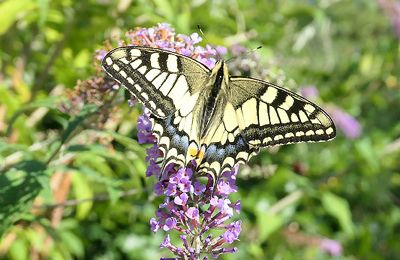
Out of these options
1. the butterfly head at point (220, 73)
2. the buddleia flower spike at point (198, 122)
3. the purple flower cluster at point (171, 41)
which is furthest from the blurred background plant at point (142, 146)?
the butterfly head at point (220, 73)

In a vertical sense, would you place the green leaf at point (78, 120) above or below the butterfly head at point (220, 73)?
below

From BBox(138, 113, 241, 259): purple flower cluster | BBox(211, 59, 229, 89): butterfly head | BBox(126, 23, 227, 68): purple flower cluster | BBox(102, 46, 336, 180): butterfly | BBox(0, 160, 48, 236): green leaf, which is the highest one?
BBox(126, 23, 227, 68): purple flower cluster

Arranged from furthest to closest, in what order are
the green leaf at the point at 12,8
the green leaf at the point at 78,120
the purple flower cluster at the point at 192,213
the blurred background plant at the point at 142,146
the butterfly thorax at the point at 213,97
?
the green leaf at the point at 12,8 → the blurred background plant at the point at 142,146 → the green leaf at the point at 78,120 → the butterfly thorax at the point at 213,97 → the purple flower cluster at the point at 192,213

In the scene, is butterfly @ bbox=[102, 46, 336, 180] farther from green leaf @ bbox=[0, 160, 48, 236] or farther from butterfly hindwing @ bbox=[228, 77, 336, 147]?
green leaf @ bbox=[0, 160, 48, 236]

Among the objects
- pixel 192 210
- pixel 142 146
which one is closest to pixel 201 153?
pixel 192 210

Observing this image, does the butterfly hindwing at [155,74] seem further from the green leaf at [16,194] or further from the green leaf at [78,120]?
the green leaf at [16,194]

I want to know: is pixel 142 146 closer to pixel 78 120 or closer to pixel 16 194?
pixel 78 120

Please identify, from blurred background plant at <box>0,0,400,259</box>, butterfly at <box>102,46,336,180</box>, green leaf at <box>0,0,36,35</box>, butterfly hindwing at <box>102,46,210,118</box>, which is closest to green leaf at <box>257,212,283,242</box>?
blurred background plant at <box>0,0,400,259</box>

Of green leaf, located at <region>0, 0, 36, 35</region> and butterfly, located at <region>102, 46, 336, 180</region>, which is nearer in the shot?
butterfly, located at <region>102, 46, 336, 180</region>
